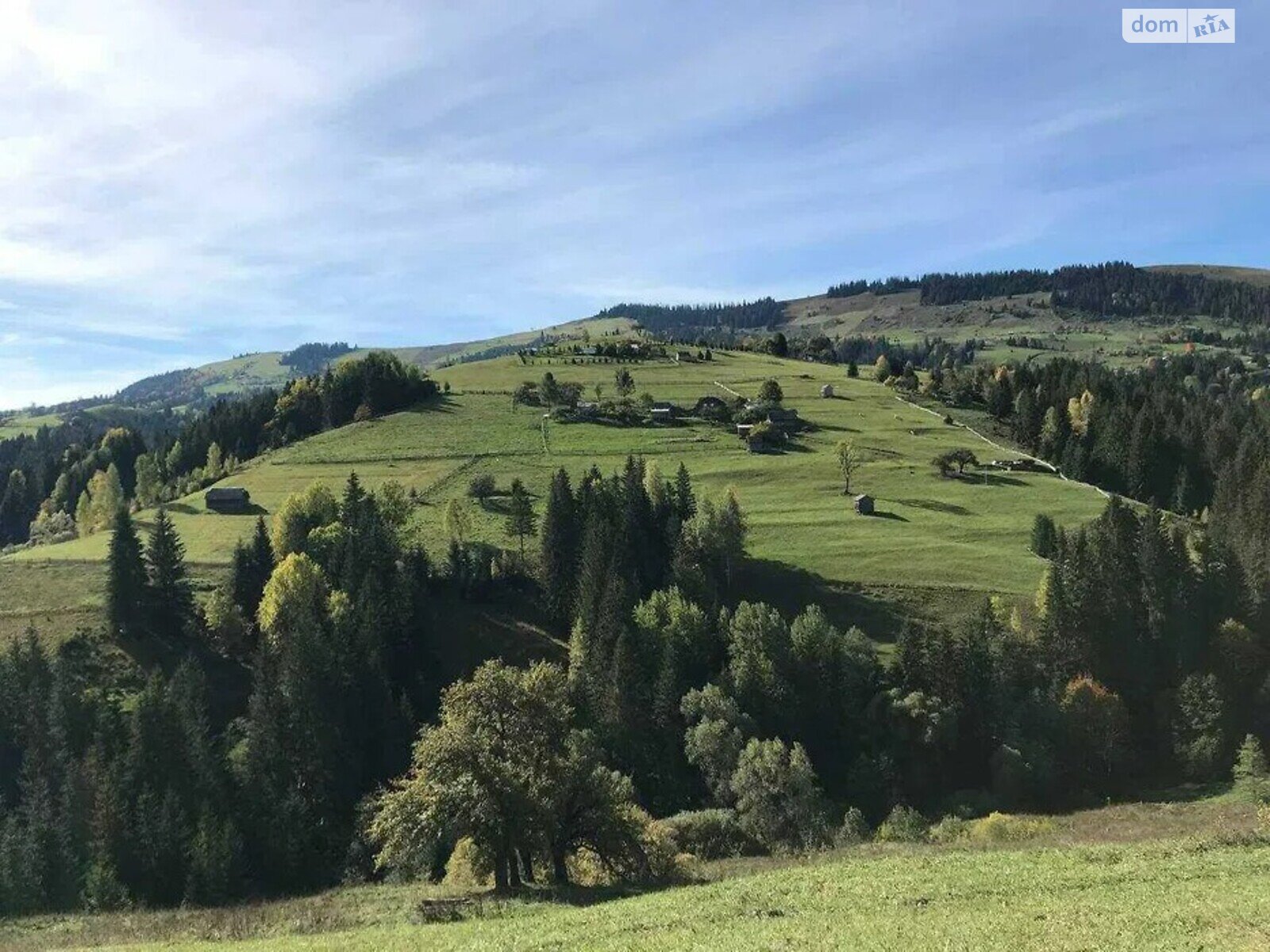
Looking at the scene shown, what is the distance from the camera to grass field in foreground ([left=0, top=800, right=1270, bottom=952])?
2306 cm

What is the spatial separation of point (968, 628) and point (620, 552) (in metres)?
39.7

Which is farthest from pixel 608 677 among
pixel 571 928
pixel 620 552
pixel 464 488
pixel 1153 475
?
pixel 1153 475

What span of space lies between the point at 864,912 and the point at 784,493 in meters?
109

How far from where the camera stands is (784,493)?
133250 millimetres

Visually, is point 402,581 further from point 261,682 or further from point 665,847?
point 665,847

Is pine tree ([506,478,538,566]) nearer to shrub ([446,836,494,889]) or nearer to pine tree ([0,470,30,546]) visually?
shrub ([446,836,494,889])

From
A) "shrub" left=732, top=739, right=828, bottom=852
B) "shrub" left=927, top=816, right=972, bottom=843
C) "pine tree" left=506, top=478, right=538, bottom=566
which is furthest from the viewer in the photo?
"pine tree" left=506, top=478, right=538, bottom=566

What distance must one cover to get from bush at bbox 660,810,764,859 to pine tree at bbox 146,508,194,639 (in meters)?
63.9

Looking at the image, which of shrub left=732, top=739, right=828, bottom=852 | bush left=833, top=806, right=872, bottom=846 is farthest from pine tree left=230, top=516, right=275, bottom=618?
bush left=833, top=806, right=872, bottom=846

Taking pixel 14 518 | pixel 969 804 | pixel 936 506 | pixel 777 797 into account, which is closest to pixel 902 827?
pixel 777 797

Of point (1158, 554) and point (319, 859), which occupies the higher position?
point (1158, 554)

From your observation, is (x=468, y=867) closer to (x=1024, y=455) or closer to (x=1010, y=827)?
(x=1010, y=827)

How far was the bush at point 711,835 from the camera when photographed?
58.1 m

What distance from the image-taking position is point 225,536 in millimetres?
117625
